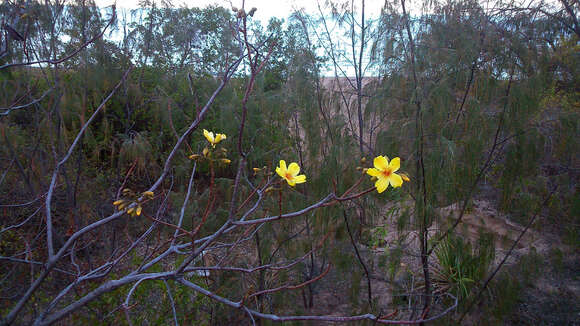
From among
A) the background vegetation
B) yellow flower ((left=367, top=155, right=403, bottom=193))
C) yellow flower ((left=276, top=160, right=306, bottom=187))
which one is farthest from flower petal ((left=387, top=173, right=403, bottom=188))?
the background vegetation

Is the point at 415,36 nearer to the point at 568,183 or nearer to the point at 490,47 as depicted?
the point at 490,47

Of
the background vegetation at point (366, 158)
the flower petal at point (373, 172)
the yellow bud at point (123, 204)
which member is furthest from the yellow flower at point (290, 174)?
the background vegetation at point (366, 158)

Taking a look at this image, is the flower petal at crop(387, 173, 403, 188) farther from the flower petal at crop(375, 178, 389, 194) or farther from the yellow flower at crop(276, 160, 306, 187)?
the yellow flower at crop(276, 160, 306, 187)

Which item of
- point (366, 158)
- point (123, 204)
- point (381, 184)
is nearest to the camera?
point (381, 184)

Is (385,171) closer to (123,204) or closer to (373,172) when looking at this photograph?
(373,172)

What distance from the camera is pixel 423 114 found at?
2.57m

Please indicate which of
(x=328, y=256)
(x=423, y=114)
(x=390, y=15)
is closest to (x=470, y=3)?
(x=390, y=15)

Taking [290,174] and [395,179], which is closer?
[395,179]

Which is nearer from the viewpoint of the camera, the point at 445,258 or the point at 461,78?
the point at 461,78

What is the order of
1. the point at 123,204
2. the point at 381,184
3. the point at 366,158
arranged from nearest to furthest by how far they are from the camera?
the point at 381,184 < the point at 123,204 < the point at 366,158

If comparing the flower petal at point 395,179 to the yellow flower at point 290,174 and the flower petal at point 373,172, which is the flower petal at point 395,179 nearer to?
the flower petal at point 373,172

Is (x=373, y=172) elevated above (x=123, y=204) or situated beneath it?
elevated above

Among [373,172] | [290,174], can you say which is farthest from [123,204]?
[373,172]

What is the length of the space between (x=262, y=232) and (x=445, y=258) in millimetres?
1652
